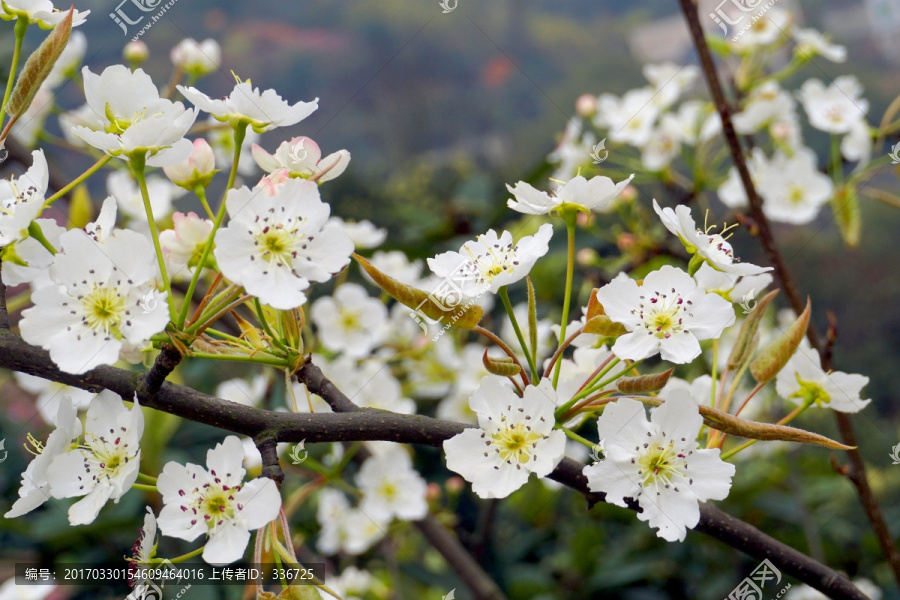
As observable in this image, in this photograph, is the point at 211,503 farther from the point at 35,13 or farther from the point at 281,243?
the point at 35,13

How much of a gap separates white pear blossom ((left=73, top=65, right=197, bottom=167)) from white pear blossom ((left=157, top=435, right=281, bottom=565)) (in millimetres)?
199

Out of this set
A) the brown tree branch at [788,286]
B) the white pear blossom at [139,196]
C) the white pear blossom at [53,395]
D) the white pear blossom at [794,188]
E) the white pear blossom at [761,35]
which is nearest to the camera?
the white pear blossom at [53,395]

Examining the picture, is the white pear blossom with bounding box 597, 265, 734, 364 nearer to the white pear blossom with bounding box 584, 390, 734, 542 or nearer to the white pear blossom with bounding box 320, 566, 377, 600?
the white pear blossom with bounding box 584, 390, 734, 542

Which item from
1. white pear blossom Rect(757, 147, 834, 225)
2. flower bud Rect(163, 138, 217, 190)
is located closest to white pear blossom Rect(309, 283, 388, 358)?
flower bud Rect(163, 138, 217, 190)

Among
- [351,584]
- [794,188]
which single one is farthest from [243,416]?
[794,188]

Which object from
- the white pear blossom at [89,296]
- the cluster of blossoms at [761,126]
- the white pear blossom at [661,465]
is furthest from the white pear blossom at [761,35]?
the white pear blossom at [89,296]

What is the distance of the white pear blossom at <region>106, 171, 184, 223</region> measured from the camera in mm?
1075

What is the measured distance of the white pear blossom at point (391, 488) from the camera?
44.3 inches

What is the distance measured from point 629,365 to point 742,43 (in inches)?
40.8

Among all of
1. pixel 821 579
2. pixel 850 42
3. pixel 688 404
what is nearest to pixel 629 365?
pixel 688 404

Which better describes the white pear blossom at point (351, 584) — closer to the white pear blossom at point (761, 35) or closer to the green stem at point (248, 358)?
the green stem at point (248, 358)

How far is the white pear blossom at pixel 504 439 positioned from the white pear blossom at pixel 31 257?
1.05ft

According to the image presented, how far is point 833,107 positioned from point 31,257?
1.35 m

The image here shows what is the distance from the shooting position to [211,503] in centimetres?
50
